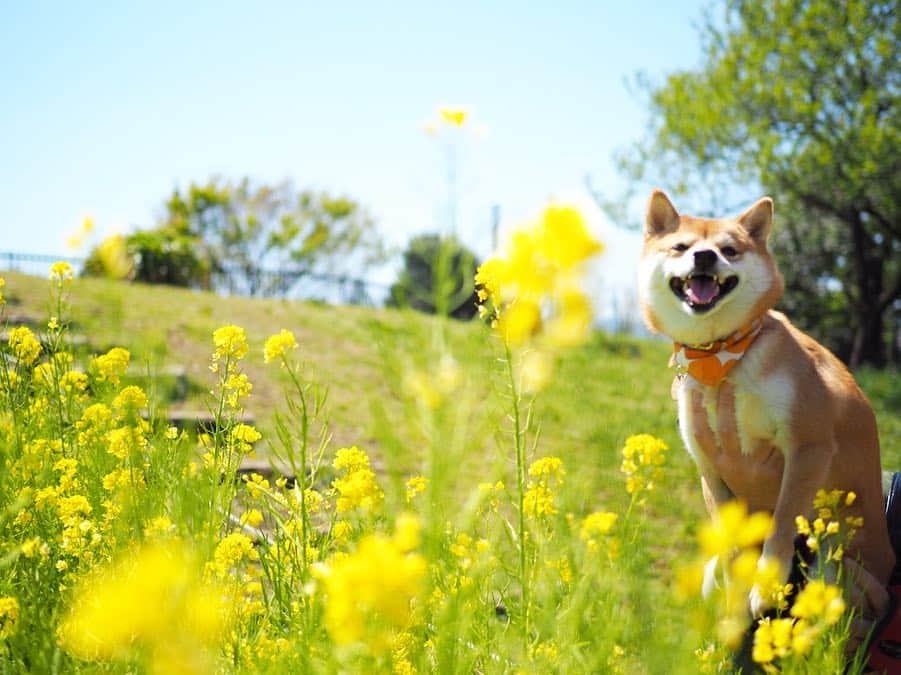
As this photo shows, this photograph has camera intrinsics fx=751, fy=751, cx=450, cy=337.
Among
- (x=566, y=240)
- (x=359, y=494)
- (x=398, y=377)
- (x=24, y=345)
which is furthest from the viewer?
(x=24, y=345)

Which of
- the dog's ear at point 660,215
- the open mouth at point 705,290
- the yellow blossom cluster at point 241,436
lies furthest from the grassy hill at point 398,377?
the dog's ear at point 660,215

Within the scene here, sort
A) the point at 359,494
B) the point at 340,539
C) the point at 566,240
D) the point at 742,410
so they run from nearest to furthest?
1. the point at 566,240
2. the point at 359,494
3. the point at 340,539
4. the point at 742,410

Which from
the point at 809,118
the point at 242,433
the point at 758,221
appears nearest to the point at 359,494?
the point at 242,433

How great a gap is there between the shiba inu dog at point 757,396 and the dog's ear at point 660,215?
0.09 metres

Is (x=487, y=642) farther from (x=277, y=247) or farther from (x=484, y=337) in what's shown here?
(x=277, y=247)

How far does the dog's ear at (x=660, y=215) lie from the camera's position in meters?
2.79

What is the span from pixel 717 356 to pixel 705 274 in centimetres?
31

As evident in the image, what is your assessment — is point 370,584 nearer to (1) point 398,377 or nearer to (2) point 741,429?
(1) point 398,377

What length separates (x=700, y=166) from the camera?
554 inches

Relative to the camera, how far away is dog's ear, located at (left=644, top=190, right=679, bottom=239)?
279 cm

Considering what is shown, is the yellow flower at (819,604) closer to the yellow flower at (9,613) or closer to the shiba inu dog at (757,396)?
the shiba inu dog at (757,396)

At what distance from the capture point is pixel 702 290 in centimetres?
260

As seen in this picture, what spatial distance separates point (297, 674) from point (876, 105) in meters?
13.9

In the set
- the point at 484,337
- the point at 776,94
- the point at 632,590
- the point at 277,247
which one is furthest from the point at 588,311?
the point at 277,247
